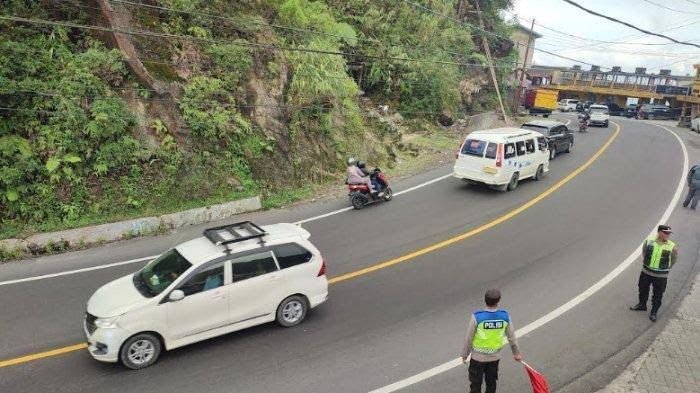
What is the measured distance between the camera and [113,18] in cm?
1532

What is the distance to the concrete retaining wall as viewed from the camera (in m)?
11.8

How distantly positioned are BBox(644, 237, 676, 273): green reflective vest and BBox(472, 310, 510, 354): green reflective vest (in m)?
4.52

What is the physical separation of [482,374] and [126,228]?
10.1m

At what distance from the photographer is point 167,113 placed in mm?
15016

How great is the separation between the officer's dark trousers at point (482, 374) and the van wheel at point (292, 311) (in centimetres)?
346

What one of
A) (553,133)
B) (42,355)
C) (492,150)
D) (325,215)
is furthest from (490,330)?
Answer: (553,133)

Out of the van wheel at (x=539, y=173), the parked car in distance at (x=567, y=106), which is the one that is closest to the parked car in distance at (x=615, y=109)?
the parked car in distance at (x=567, y=106)

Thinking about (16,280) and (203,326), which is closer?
(203,326)

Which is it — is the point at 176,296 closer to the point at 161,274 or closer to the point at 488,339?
the point at 161,274

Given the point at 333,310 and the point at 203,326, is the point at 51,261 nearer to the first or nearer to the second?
the point at 203,326

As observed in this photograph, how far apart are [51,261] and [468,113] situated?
26.8 meters

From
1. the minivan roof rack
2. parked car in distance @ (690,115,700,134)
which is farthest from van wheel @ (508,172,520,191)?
parked car in distance @ (690,115,700,134)

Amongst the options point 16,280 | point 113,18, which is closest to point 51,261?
point 16,280

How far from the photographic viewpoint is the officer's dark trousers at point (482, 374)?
6301 mm
